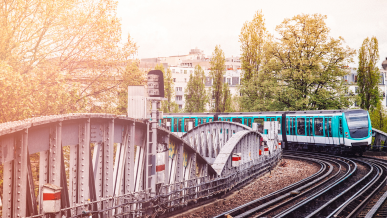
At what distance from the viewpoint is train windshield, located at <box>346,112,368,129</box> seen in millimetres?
26109

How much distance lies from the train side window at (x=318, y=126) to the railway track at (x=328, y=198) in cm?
764

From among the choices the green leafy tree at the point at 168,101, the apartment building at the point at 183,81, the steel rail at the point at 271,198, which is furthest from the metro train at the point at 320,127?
the apartment building at the point at 183,81

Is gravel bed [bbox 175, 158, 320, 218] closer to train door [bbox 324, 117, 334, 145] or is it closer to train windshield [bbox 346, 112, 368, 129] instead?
train door [bbox 324, 117, 334, 145]

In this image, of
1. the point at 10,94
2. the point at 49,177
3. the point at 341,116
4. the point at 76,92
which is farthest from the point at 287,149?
the point at 49,177

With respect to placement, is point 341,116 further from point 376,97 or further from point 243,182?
point 376,97

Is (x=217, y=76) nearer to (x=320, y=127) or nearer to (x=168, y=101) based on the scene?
(x=168, y=101)

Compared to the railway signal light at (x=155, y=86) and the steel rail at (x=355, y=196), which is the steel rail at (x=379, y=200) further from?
the railway signal light at (x=155, y=86)

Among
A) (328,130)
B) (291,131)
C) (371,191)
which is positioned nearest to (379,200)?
(371,191)

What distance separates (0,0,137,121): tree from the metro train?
1569 cm

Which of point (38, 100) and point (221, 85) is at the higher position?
point (221, 85)

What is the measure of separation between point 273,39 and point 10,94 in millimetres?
32331

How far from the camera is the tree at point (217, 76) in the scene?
4725 cm

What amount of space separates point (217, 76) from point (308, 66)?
12901mm

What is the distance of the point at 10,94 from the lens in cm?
1120
